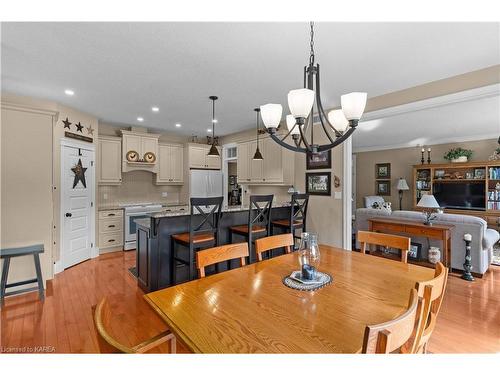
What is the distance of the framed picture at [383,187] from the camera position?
26.3 feet

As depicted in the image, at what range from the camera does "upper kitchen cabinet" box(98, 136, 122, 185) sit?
A: 195 inches

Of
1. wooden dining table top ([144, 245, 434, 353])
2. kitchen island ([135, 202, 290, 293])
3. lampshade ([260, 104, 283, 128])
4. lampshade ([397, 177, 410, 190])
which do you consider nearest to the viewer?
wooden dining table top ([144, 245, 434, 353])

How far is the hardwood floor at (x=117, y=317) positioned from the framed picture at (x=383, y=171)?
182 inches

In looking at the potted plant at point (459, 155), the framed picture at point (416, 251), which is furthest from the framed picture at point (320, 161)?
the potted plant at point (459, 155)

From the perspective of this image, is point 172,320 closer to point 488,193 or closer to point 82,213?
point 82,213

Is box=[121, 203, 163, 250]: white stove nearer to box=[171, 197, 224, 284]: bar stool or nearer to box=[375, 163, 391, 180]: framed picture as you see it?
box=[171, 197, 224, 284]: bar stool

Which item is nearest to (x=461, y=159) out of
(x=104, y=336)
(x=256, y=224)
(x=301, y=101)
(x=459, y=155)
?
(x=459, y=155)

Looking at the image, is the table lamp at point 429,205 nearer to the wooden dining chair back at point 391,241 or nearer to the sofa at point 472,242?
the sofa at point 472,242

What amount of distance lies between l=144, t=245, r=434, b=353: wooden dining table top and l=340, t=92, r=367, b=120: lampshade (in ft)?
3.38

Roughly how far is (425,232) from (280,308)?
3.56 m

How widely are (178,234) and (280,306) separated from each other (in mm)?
2183

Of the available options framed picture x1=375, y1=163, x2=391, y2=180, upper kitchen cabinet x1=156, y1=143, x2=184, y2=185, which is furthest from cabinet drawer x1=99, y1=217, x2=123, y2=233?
framed picture x1=375, y1=163, x2=391, y2=180

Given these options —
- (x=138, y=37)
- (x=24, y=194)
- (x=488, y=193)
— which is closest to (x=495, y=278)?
(x=488, y=193)
